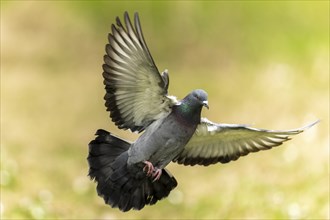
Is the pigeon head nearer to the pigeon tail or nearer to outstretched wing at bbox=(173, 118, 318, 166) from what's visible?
outstretched wing at bbox=(173, 118, 318, 166)

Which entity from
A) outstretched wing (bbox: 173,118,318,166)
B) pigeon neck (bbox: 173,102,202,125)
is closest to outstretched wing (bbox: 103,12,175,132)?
pigeon neck (bbox: 173,102,202,125)

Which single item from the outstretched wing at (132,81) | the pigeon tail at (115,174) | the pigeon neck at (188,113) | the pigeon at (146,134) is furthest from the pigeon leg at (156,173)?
the pigeon neck at (188,113)

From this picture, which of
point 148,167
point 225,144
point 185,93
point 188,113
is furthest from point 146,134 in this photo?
point 185,93

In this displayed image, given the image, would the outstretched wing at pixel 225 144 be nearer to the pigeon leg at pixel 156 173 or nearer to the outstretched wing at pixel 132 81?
the pigeon leg at pixel 156 173

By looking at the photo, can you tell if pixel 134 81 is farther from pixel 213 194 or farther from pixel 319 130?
pixel 319 130

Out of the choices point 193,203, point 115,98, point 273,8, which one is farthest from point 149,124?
point 273,8

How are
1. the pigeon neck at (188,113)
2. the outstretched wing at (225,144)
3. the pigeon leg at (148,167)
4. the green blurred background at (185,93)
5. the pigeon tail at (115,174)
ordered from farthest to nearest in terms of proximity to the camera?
the green blurred background at (185,93) < the outstretched wing at (225,144) < the pigeon tail at (115,174) < the pigeon leg at (148,167) < the pigeon neck at (188,113)

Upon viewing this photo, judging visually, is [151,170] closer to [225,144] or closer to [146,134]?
[146,134]

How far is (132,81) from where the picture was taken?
20.6 feet

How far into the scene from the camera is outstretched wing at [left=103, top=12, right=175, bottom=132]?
239 inches

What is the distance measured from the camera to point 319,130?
33.9 feet

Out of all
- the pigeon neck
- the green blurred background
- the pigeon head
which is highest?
the green blurred background

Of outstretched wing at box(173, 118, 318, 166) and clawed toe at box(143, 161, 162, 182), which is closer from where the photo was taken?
clawed toe at box(143, 161, 162, 182)

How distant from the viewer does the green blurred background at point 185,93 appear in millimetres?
9461
